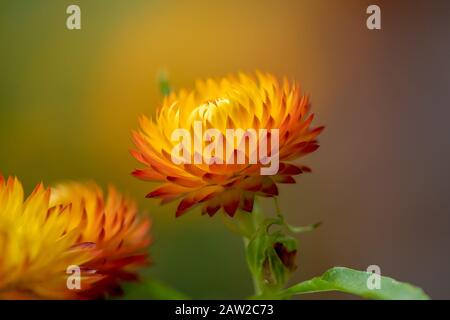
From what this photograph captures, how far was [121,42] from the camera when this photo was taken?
909mm

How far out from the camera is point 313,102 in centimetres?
87

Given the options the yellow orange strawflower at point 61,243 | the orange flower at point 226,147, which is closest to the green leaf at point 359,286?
the orange flower at point 226,147

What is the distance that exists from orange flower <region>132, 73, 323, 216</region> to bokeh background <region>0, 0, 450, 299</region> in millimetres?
110

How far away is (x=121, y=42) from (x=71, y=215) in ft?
0.89

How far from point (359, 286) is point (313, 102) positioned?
0.86 feet

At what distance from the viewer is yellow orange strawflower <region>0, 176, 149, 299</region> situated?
71 cm

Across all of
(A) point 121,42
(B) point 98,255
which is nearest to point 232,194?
(B) point 98,255

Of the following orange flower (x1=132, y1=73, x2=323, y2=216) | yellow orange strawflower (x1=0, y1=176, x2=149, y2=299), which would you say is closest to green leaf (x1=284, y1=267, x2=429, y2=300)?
orange flower (x1=132, y1=73, x2=323, y2=216)

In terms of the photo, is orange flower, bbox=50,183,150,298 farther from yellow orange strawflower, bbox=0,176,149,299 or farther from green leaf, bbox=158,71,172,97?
green leaf, bbox=158,71,172,97

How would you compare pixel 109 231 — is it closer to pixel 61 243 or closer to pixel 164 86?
pixel 61 243
